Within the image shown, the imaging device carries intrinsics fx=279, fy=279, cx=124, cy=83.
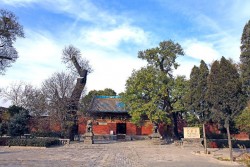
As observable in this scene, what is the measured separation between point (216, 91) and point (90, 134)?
15526 mm

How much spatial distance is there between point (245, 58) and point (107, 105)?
2625cm

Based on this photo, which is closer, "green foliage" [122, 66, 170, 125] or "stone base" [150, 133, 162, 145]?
"stone base" [150, 133, 162, 145]

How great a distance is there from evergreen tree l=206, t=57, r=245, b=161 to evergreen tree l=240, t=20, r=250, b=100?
0.49m

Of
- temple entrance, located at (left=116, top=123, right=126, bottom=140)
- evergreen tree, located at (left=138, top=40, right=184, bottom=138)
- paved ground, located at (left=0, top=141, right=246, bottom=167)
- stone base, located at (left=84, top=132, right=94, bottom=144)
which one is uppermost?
evergreen tree, located at (left=138, top=40, right=184, bottom=138)

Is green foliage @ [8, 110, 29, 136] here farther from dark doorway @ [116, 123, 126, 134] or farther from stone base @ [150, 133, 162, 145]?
dark doorway @ [116, 123, 126, 134]

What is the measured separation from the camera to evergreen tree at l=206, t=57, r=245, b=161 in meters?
15.6

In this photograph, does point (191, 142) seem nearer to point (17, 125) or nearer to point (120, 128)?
point (120, 128)

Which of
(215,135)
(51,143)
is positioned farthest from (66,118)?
(215,135)

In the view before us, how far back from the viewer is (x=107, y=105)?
39500 millimetres

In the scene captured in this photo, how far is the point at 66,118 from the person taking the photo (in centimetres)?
2834

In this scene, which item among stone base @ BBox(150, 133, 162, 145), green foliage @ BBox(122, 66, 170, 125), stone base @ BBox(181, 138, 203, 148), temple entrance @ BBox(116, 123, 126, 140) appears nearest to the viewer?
stone base @ BBox(181, 138, 203, 148)

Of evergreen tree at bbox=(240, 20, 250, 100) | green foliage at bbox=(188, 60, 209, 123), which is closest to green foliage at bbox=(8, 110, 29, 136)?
green foliage at bbox=(188, 60, 209, 123)

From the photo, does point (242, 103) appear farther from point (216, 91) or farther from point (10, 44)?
point (10, 44)

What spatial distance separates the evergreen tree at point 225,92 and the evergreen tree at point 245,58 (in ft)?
1.59
